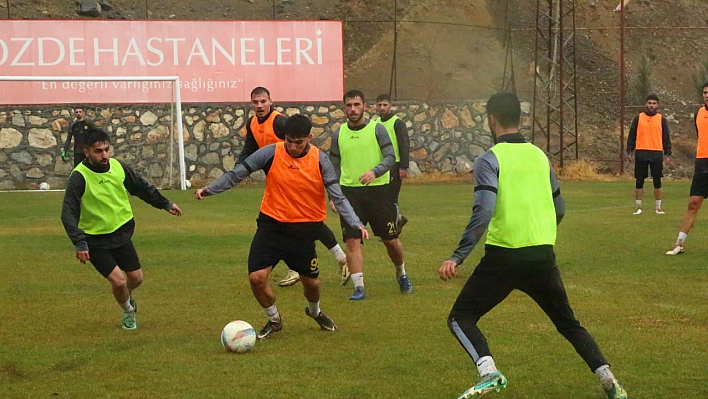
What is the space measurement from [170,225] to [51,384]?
11.8 meters

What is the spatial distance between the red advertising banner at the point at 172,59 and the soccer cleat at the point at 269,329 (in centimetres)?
2238

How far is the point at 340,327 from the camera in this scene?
9.27 metres

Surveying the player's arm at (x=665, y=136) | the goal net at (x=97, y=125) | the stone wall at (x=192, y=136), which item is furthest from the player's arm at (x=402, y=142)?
the stone wall at (x=192, y=136)

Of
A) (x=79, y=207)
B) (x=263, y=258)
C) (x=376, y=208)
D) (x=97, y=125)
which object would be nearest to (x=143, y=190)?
(x=79, y=207)

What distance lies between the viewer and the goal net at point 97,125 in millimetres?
29641

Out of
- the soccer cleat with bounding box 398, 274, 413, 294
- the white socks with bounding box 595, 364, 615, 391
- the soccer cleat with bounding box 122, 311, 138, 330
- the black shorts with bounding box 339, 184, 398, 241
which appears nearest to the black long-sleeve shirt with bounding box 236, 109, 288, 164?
the black shorts with bounding box 339, 184, 398, 241

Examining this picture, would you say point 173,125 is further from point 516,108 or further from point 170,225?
point 516,108

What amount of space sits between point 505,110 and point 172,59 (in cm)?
2533

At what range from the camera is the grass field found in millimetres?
7141

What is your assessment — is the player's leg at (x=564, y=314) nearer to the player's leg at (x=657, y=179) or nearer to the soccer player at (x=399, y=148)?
the soccer player at (x=399, y=148)

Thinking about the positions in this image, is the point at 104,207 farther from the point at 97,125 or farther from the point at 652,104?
the point at 97,125

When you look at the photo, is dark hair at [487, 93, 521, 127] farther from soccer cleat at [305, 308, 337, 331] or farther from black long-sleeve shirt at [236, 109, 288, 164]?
black long-sleeve shirt at [236, 109, 288, 164]

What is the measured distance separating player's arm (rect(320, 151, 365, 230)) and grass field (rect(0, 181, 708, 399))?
97 centimetres

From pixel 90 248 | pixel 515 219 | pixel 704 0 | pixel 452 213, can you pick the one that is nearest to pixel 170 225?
pixel 452 213
